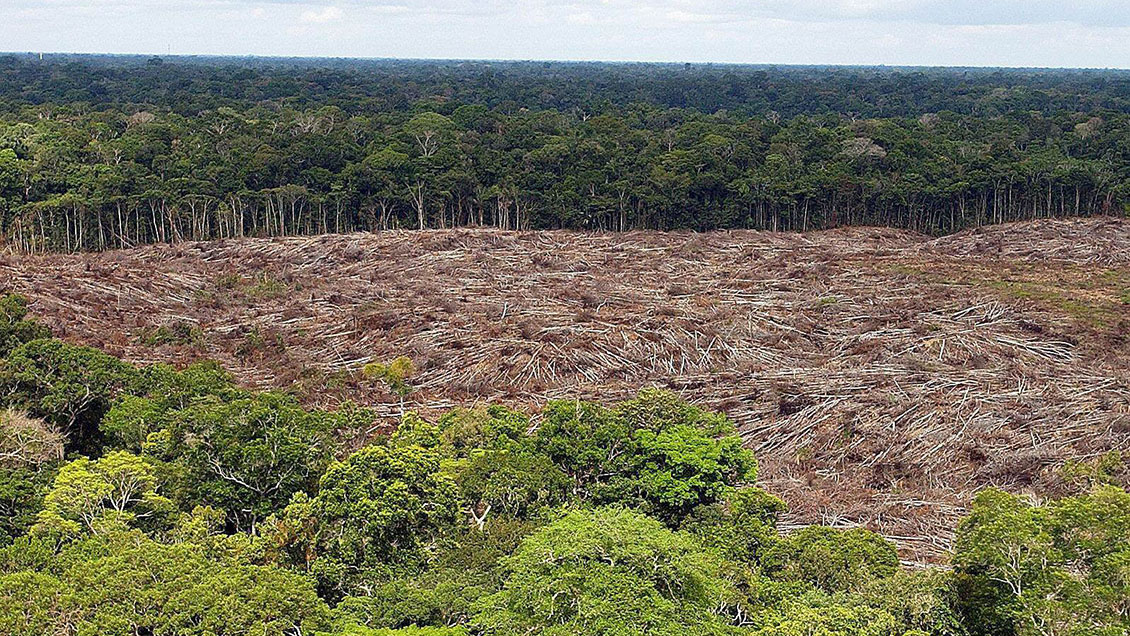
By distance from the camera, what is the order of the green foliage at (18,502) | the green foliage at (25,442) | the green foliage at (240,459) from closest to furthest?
the green foliage at (18,502), the green foliage at (240,459), the green foliage at (25,442)

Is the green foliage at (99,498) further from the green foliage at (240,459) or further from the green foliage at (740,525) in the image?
the green foliage at (740,525)

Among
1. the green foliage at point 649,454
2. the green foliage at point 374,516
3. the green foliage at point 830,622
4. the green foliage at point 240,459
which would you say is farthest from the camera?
the green foliage at point 240,459

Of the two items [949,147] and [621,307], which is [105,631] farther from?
[949,147]

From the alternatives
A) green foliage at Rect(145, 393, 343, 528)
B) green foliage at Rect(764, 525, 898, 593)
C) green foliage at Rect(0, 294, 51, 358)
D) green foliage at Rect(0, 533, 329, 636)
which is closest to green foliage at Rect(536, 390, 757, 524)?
green foliage at Rect(764, 525, 898, 593)

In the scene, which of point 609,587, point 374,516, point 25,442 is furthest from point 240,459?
point 609,587

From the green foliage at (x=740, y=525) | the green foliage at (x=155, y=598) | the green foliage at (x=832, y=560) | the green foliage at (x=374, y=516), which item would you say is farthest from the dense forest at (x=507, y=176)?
the green foliage at (x=832, y=560)

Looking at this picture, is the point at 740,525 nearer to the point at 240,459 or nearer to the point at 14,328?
the point at 240,459

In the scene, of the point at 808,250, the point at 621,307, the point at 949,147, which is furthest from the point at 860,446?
the point at 949,147
